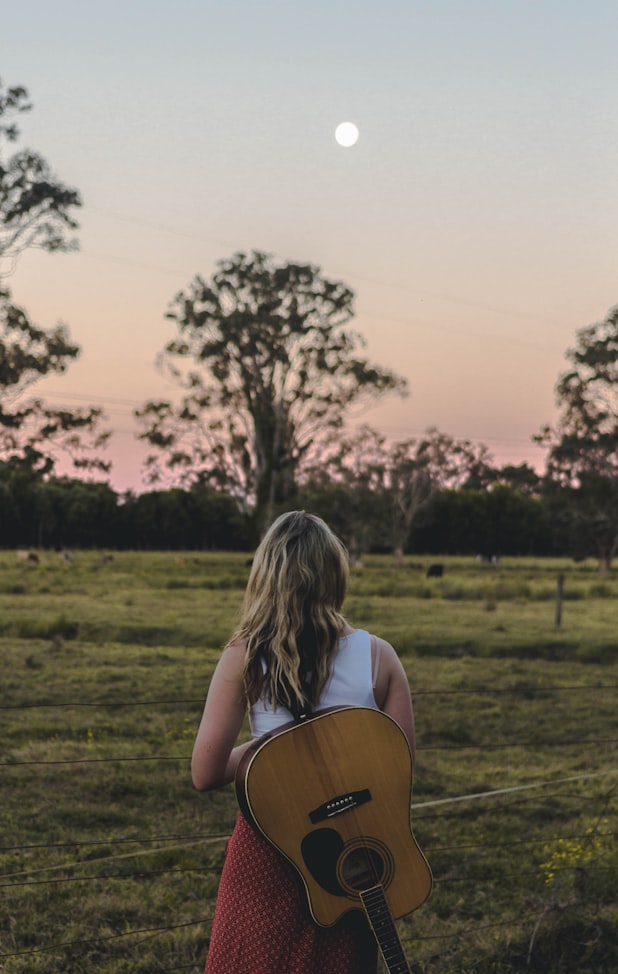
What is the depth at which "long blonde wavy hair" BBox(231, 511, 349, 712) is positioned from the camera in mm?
1880

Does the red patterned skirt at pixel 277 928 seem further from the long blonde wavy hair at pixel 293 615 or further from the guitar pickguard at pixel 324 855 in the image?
the long blonde wavy hair at pixel 293 615

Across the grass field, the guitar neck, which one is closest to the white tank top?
the guitar neck

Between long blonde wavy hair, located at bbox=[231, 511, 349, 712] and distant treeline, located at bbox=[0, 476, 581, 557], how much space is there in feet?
175

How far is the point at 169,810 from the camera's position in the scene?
637 centimetres

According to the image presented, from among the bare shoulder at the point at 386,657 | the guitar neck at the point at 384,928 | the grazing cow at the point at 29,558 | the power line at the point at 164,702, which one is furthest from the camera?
the grazing cow at the point at 29,558

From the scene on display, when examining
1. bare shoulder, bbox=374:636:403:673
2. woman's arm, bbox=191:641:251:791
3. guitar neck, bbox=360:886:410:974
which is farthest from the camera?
bare shoulder, bbox=374:636:403:673

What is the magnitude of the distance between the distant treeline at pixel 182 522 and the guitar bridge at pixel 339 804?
5334 cm

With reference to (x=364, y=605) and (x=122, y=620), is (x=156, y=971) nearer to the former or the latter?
(x=122, y=620)

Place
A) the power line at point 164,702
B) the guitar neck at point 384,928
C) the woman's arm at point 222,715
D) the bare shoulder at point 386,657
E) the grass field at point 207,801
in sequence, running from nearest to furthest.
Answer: the guitar neck at point 384,928, the woman's arm at point 222,715, the bare shoulder at point 386,657, the power line at point 164,702, the grass field at point 207,801

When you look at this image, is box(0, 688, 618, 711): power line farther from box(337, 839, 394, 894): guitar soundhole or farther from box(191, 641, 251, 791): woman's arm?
box(337, 839, 394, 894): guitar soundhole

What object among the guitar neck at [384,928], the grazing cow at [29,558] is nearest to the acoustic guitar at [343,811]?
the guitar neck at [384,928]

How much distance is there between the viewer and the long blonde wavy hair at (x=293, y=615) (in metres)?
1.88

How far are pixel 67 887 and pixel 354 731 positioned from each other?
3753mm

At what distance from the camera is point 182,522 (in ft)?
211
